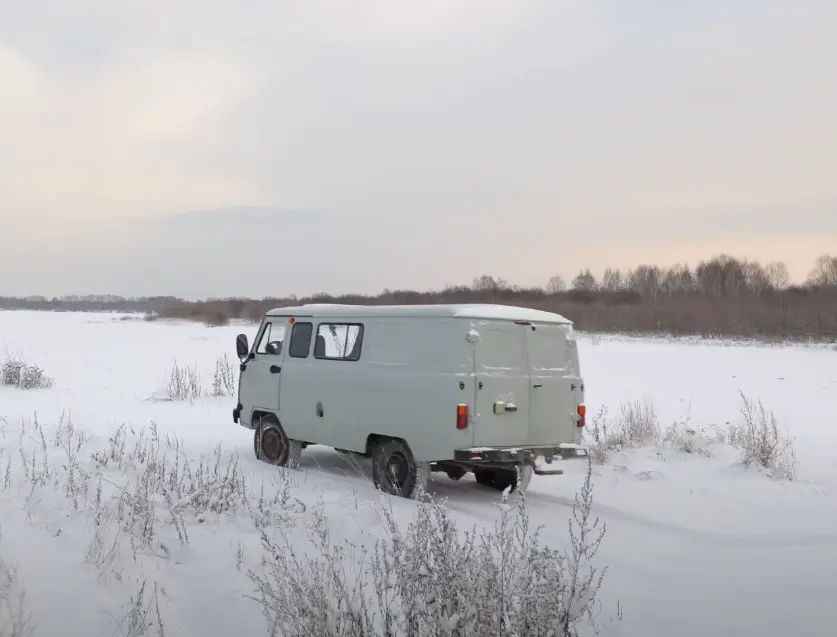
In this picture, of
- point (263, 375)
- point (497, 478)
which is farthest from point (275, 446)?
point (497, 478)

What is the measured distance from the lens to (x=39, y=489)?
7930 mm

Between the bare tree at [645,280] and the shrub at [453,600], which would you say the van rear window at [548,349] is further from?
the bare tree at [645,280]

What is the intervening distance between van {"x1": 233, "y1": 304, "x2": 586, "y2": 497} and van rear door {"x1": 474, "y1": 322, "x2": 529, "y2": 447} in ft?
0.04

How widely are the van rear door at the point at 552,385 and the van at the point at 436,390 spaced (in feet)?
0.05

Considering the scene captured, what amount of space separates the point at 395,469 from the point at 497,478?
5.67 ft

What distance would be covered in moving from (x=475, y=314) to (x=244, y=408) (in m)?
4.66

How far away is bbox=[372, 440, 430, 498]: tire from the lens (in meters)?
8.94

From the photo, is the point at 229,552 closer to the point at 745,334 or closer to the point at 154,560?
the point at 154,560

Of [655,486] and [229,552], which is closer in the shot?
[229,552]

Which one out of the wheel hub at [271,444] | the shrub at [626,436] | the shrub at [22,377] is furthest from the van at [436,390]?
the shrub at [22,377]

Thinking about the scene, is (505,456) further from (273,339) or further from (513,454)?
(273,339)

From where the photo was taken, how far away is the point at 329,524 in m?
7.29

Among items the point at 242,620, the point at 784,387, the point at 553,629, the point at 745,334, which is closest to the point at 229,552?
the point at 242,620

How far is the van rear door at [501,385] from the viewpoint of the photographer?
8547 millimetres
